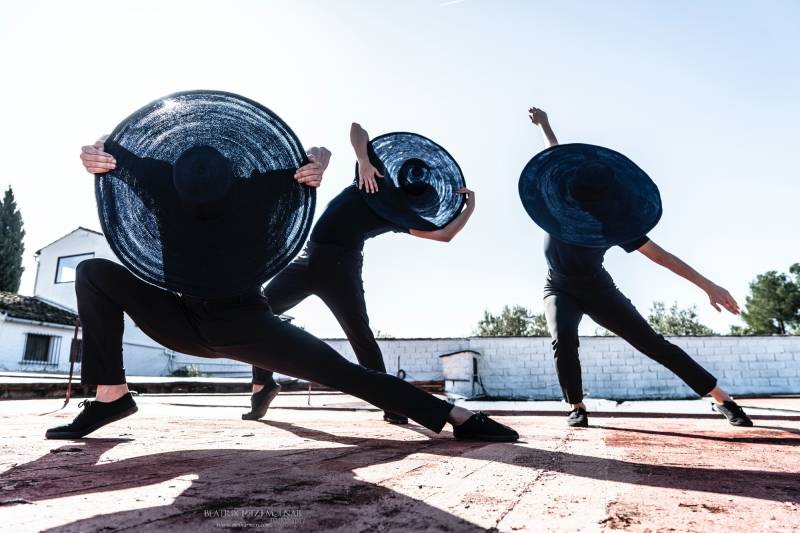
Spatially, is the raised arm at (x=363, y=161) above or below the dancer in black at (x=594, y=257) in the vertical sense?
above

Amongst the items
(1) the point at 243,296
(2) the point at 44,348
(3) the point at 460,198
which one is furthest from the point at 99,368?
(2) the point at 44,348

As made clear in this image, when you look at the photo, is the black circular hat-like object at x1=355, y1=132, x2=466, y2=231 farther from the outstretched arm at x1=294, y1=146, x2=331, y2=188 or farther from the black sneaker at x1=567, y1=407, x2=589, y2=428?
the black sneaker at x1=567, y1=407, x2=589, y2=428

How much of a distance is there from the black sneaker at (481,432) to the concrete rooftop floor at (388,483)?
57 millimetres

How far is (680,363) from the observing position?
11.3 feet

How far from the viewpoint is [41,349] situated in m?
22.0

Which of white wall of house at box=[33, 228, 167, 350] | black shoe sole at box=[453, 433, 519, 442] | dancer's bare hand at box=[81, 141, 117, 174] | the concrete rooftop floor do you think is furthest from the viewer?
white wall of house at box=[33, 228, 167, 350]

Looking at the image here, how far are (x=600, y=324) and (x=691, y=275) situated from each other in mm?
611

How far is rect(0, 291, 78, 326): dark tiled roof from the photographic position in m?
21.2

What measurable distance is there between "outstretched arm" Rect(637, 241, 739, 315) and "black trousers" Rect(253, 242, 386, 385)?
181cm

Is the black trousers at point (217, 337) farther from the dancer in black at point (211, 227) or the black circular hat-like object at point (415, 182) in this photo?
the black circular hat-like object at point (415, 182)

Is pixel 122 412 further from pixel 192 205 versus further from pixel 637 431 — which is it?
pixel 637 431

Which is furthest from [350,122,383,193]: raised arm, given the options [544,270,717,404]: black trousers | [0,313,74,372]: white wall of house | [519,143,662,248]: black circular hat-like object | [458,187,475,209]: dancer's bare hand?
[0,313,74,372]: white wall of house

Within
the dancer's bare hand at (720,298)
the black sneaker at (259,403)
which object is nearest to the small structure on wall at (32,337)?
the black sneaker at (259,403)

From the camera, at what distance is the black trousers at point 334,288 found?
133 inches
